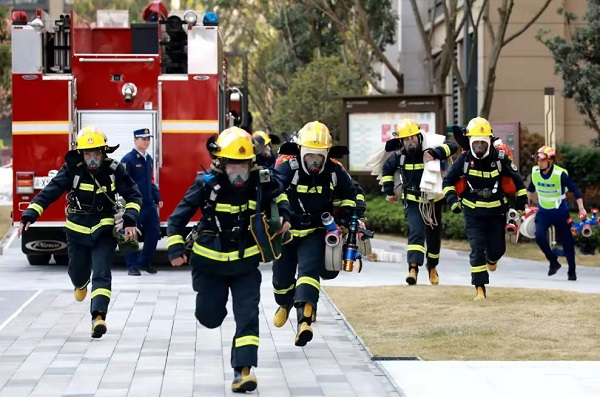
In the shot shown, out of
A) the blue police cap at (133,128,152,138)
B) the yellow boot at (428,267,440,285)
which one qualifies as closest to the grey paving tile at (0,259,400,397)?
the yellow boot at (428,267,440,285)

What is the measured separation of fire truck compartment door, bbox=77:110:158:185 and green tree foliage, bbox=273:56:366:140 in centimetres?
1891

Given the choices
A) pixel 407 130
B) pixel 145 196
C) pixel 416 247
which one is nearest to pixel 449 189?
pixel 407 130

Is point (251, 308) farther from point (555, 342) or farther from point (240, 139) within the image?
point (555, 342)

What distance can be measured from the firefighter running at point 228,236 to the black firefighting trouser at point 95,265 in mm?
2520

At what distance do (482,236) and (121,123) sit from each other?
643 cm

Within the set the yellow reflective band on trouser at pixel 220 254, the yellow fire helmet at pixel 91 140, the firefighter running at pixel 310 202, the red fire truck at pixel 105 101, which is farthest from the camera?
the red fire truck at pixel 105 101

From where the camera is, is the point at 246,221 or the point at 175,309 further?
the point at 175,309

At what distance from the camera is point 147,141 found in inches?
708

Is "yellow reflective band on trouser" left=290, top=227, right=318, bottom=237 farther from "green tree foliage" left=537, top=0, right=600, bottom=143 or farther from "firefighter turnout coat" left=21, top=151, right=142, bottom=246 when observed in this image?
"green tree foliage" left=537, top=0, right=600, bottom=143

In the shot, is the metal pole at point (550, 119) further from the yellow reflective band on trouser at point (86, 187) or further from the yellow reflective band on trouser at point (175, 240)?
the yellow reflective band on trouser at point (175, 240)

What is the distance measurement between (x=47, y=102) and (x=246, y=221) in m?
9.92

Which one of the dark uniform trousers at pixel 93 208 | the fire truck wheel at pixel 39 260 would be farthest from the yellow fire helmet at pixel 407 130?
the fire truck wheel at pixel 39 260

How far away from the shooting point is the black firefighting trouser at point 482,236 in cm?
1473

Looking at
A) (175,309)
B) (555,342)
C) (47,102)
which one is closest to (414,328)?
(555,342)
